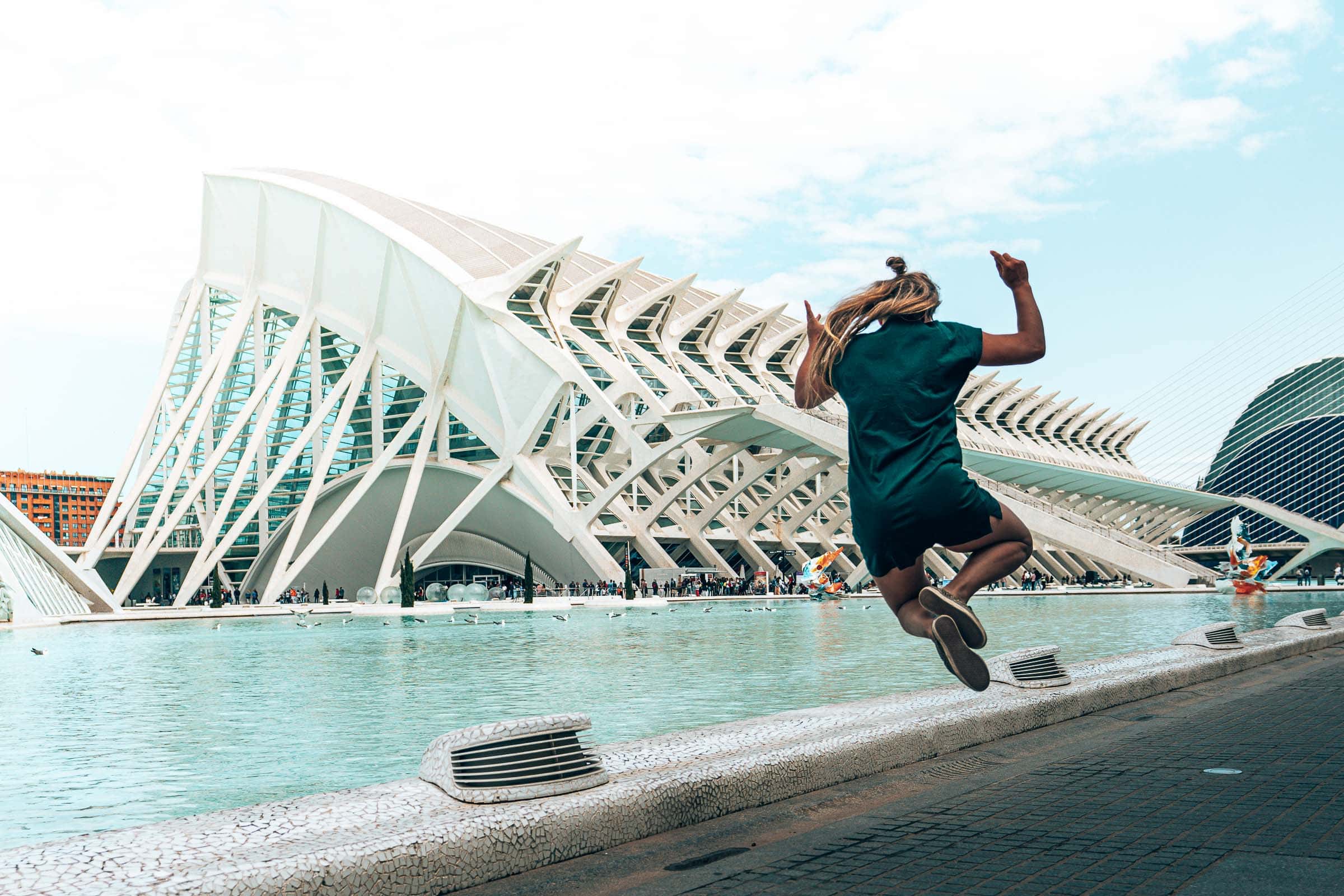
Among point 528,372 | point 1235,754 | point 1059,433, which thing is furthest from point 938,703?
point 1059,433

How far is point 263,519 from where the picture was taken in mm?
54594

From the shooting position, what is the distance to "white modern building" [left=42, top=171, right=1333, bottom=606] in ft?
143

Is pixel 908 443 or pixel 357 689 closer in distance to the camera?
pixel 908 443

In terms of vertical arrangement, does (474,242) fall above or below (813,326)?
above

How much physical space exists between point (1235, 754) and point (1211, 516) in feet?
304

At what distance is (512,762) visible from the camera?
458cm

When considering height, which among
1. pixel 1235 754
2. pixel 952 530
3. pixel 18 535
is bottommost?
pixel 1235 754

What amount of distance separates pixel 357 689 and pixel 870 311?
393 inches

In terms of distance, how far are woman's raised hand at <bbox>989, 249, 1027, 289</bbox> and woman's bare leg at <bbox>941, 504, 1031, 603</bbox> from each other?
600mm

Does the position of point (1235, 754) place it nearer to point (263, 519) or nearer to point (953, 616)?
point (953, 616)

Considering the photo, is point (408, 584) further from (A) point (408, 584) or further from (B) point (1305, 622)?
(B) point (1305, 622)

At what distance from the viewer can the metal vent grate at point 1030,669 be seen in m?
8.03

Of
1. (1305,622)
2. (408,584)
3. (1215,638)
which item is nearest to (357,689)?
(1215,638)

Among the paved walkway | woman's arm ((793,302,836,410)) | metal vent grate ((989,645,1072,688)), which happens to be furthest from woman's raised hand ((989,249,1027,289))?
metal vent grate ((989,645,1072,688))
